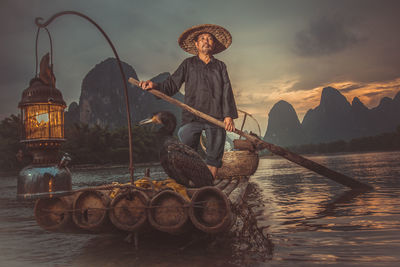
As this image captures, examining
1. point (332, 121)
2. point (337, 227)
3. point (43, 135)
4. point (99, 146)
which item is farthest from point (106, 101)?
point (337, 227)

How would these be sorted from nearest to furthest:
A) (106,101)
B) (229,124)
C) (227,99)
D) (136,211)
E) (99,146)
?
(136,211), (229,124), (227,99), (99,146), (106,101)

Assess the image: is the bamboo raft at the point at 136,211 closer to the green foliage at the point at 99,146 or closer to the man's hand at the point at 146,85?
the man's hand at the point at 146,85

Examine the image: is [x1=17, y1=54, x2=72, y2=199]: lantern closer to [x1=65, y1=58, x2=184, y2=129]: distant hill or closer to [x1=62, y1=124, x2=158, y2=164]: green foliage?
[x1=62, y1=124, x2=158, y2=164]: green foliage

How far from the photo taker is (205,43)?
379cm

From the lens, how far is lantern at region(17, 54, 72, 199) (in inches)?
110

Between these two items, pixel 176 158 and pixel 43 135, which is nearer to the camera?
pixel 176 158

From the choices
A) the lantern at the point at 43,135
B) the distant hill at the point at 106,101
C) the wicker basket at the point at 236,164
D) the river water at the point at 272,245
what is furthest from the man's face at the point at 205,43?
the distant hill at the point at 106,101

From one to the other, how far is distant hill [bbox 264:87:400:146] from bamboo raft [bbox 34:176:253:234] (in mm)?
77854

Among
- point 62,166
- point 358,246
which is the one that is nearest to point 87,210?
point 62,166

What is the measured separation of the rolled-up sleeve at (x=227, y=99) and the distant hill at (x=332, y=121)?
7635 cm

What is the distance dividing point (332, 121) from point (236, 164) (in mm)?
112544

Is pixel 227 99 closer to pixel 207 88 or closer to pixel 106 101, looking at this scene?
pixel 207 88

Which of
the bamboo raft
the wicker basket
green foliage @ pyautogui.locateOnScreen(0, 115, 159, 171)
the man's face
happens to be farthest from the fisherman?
green foliage @ pyautogui.locateOnScreen(0, 115, 159, 171)

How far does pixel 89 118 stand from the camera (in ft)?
260
